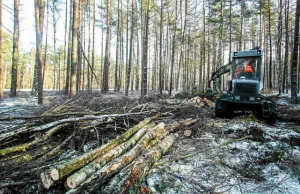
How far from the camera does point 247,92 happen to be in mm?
8211

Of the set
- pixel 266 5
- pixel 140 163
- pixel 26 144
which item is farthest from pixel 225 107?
pixel 266 5

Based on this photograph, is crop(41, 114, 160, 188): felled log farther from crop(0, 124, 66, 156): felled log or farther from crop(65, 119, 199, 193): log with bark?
crop(0, 124, 66, 156): felled log

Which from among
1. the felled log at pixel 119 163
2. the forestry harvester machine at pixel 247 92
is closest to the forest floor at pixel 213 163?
the felled log at pixel 119 163

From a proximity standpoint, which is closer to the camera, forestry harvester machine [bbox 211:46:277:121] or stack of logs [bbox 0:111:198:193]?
stack of logs [bbox 0:111:198:193]

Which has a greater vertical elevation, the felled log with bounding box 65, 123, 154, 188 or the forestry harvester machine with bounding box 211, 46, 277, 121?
the forestry harvester machine with bounding box 211, 46, 277, 121

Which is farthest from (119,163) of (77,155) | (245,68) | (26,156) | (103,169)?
(245,68)

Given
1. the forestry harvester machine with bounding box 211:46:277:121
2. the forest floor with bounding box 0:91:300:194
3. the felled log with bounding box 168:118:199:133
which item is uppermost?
the forestry harvester machine with bounding box 211:46:277:121

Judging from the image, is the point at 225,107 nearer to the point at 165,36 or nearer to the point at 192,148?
the point at 192,148

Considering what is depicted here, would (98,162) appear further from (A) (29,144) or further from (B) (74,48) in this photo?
(B) (74,48)

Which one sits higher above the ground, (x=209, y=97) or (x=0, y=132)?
(x=209, y=97)

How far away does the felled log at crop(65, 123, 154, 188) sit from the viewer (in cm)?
304

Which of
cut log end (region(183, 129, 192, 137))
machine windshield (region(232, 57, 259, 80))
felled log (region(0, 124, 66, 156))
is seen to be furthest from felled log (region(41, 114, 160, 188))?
machine windshield (region(232, 57, 259, 80))

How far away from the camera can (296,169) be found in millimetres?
3988

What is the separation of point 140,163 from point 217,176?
4.86ft
